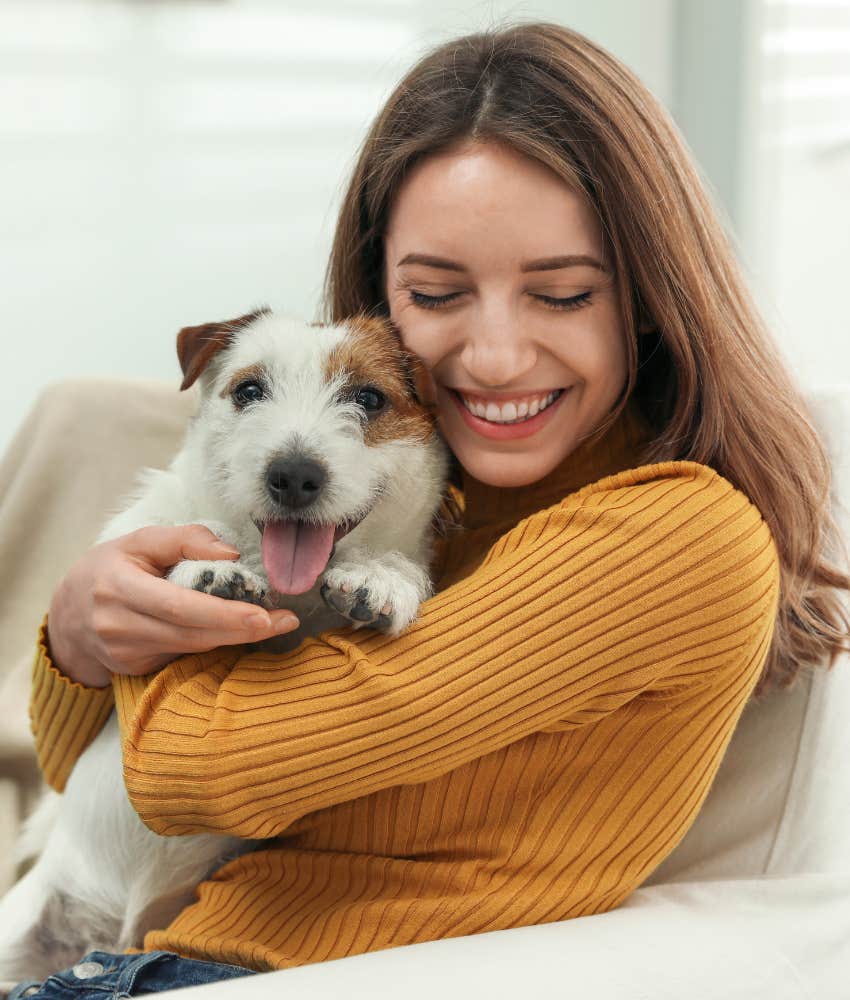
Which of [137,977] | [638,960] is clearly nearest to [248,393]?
[137,977]

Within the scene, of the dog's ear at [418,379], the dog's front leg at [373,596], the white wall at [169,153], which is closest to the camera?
the dog's front leg at [373,596]

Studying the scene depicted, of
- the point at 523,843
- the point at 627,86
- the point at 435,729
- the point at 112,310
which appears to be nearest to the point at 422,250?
the point at 627,86

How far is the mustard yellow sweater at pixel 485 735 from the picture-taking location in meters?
1.11

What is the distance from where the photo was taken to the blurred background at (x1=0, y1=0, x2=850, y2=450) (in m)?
2.92

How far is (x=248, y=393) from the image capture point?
53.6 inches

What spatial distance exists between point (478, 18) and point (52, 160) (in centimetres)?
133

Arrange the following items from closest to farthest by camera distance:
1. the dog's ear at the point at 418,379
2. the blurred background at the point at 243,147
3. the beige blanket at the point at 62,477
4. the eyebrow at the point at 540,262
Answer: the eyebrow at the point at 540,262
the dog's ear at the point at 418,379
the beige blanket at the point at 62,477
the blurred background at the point at 243,147

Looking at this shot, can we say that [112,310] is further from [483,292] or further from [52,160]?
[483,292]

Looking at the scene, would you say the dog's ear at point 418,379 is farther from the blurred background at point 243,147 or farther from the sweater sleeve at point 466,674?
the blurred background at point 243,147

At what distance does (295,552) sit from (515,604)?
0.27m

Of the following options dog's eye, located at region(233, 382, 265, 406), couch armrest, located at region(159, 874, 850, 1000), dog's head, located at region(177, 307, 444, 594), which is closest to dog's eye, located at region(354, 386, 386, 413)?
dog's head, located at region(177, 307, 444, 594)

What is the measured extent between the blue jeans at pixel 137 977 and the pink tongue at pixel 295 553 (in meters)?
0.44

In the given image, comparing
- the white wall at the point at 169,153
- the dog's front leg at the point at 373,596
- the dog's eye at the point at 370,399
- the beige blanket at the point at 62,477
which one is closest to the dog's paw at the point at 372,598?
the dog's front leg at the point at 373,596

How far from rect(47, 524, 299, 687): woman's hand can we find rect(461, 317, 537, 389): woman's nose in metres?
0.37
